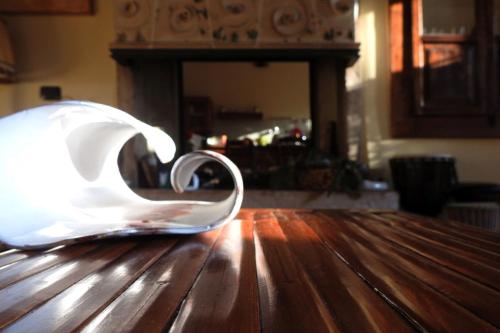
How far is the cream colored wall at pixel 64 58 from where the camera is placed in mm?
2209

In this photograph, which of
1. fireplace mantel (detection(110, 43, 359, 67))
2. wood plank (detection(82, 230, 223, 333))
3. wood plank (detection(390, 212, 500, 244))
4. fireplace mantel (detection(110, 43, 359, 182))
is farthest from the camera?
fireplace mantel (detection(110, 43, 359, 182))

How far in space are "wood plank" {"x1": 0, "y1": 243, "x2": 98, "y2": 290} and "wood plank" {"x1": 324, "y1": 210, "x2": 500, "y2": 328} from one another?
318mm

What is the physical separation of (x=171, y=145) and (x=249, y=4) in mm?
1823

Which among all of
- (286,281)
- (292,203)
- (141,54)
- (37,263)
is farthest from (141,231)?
(141,54)

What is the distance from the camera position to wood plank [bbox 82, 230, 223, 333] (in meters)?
0.20

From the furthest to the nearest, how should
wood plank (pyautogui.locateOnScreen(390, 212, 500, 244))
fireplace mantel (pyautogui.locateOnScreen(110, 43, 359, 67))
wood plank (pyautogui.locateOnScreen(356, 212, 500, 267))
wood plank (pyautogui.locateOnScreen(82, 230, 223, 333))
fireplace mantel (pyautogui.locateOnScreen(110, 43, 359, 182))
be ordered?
fireplace mantel (pyautogui.locateOnScreen(110, 43, 359, 182))
fireplace mantel (pyautogui.locateOnScreen(110, 43, 359, 67))
wood plank (pyautogui.locateOnScreen(390, 212, 500, 244))
wood plank (pyautogui.locateOnScreen(356, 212, 500, 267))
wood plank (pyautogui.locateOnScreen(82, 230, 223, 333))

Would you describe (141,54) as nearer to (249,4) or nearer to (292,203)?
(249,4)

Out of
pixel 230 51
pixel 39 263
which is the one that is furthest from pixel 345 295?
pixel 230 51

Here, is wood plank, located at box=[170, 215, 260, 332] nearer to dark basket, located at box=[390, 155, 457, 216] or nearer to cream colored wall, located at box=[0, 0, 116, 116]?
dark basket, located at box=[390, 155, 457, 216]

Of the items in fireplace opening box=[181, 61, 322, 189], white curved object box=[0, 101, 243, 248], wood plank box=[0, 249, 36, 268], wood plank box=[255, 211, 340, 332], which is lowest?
wood plank box=[0, 249, 36, 268]

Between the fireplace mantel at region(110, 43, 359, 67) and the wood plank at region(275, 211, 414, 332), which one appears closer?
the wood plank at region(275, 211, 414, 332)

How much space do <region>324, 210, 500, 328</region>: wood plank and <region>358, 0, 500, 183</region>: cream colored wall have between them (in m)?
1.97

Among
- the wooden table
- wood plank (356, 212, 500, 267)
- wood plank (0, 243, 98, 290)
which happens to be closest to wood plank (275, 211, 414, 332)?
the wooden table

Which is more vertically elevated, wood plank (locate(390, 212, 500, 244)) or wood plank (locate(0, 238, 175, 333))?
wood plank (locate(0, 238, 175, 333))
